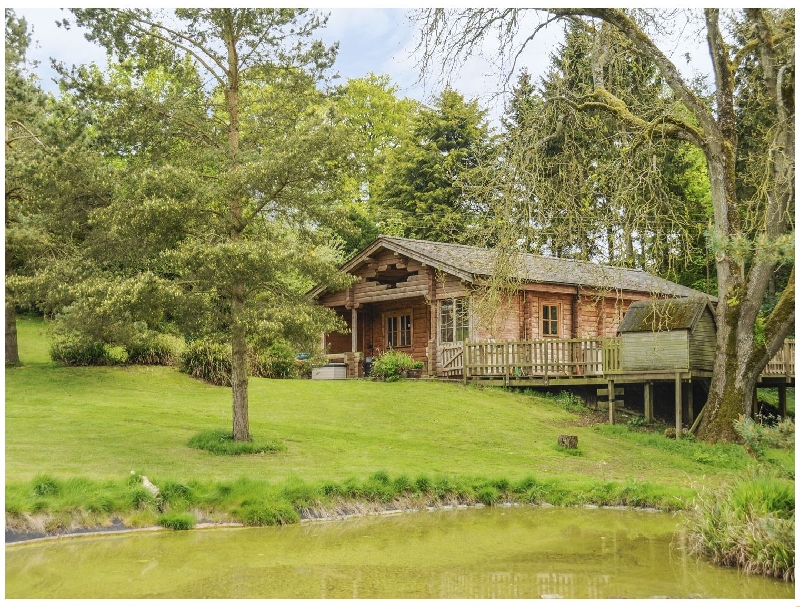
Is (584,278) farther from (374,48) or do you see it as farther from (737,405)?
(374,48)

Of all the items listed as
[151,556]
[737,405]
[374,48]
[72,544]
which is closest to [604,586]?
[151,556]

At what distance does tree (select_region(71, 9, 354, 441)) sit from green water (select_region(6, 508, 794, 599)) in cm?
555

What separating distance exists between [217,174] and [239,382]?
13.4ft

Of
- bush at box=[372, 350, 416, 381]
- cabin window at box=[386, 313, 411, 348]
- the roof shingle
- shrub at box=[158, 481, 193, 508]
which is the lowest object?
shrub at box=[158, 481, 193, 508]

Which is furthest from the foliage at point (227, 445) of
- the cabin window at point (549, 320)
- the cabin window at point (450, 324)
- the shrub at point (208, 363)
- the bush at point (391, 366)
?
the cabin window at point (549, 320)

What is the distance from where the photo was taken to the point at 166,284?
1529 centimetres

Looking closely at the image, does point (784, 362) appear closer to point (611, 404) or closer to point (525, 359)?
point (611, 404)

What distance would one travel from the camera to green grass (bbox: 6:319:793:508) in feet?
46.7

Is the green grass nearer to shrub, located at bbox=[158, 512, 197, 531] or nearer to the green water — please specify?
shrub, located at bbox=[158, 512, 197, 531]

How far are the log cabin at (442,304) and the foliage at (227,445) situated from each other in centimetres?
1065

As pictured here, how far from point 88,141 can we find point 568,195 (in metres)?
9.32

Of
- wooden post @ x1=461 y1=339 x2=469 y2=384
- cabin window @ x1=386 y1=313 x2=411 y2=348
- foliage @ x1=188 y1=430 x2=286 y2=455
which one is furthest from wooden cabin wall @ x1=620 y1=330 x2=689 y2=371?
cabin window @ x1=386 y1=313 x2=411 y2=348

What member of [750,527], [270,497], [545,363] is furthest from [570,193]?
[545,363]

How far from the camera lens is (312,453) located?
1630 cm
